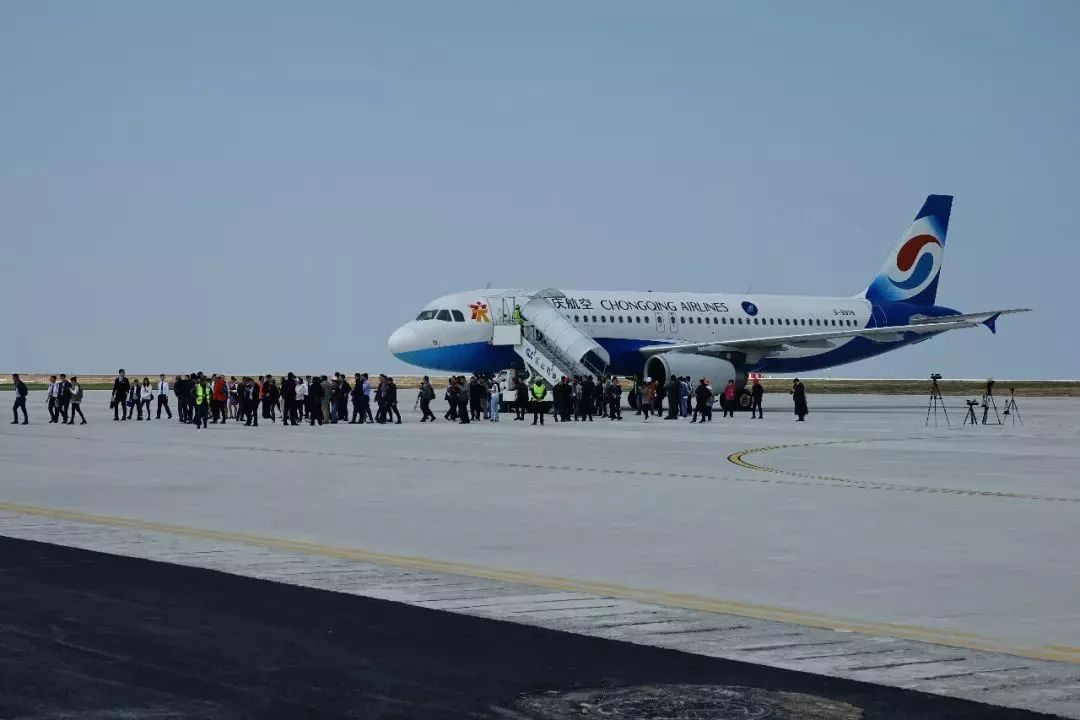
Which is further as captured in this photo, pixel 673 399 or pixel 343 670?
pixel 673 399

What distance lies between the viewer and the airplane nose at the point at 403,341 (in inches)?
2082

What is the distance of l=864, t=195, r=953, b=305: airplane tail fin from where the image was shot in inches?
2667

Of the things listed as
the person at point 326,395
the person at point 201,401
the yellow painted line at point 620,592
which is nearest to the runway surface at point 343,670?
the yellow painted line at point 620,592

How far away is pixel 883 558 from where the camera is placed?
47.4ft

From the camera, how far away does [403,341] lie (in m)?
53.1

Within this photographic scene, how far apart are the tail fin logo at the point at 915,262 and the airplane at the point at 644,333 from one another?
2.58 metres

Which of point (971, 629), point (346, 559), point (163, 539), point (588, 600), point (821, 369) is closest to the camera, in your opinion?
point (971, 629)

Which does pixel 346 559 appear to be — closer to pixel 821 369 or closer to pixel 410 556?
pixel 410 556

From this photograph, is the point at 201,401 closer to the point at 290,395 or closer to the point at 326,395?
the point at 290,395

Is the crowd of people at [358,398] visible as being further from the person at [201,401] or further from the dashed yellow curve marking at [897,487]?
the dashed yellow curve marking at [897,487]

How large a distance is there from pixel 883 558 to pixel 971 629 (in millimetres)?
3829

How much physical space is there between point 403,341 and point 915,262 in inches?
1055

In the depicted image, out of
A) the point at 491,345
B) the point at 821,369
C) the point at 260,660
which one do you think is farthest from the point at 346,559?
the point at 821,369

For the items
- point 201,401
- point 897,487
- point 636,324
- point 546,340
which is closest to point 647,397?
point 546,340
